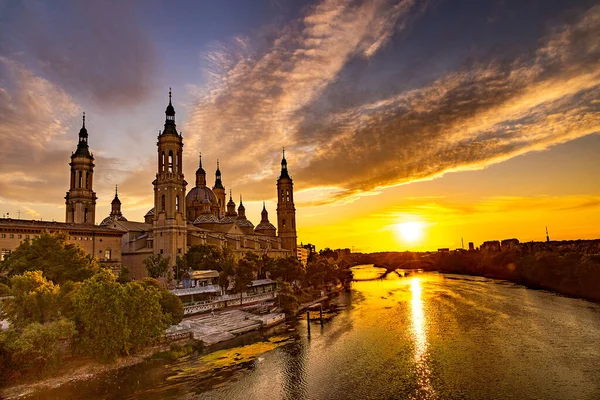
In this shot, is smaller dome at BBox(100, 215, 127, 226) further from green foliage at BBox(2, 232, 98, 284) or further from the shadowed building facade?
green foliage at BBox(2, 232, 98, 284)

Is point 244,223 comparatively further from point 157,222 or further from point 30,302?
point 30,302

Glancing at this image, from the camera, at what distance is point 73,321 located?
→ 37.7m

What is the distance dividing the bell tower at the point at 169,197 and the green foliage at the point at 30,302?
36.7m

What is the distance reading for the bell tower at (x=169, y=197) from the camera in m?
76.5

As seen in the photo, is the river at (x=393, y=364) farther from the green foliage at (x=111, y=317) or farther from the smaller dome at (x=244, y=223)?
the smaller dome at (x=244, y=223)

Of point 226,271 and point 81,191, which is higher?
point 81,191

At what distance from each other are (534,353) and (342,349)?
72.0ft

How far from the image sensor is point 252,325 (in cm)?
5741

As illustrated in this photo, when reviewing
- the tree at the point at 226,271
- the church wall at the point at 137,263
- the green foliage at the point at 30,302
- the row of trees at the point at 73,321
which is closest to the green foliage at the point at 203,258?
the tree at the point at 226,271

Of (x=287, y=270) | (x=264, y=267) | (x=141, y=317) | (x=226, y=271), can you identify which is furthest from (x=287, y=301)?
(x=141, y=317)

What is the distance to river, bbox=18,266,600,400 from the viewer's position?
33969mm

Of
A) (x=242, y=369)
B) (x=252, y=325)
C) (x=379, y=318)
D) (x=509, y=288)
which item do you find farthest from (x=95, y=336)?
(x=509, y=288)

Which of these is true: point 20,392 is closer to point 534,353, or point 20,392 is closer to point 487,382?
point 487,382

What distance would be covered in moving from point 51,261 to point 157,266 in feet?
77.8
